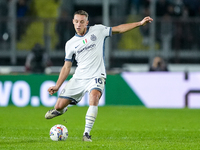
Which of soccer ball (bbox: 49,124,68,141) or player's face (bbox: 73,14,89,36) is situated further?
player's face (bbox: 73,14,89,36)

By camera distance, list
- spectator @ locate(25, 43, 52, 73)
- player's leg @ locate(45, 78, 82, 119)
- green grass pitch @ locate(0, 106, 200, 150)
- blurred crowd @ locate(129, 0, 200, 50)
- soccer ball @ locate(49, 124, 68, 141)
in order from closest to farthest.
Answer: green grass pitch @ locate(0, 106, 200, 150), soccer ball @ locate(49, 124, 68, 141), player's leg @ locate(45, 78, 82, 119), spectator @ locate(25, 43, 52, 73), blurred crowd @ locate(129, 0, 200, 50)

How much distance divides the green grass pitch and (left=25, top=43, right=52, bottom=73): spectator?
74.0 inches

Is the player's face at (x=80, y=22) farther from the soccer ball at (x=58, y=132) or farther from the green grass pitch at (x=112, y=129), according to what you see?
the green grass pitch at (x=112, y=129)

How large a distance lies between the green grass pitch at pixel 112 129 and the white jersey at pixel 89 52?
1.08m

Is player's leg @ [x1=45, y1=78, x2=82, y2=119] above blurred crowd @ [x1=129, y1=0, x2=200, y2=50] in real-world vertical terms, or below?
below

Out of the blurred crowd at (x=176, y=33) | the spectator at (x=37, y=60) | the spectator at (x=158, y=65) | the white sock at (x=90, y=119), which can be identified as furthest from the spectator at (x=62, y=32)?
the white sock at (x=90, y=119)

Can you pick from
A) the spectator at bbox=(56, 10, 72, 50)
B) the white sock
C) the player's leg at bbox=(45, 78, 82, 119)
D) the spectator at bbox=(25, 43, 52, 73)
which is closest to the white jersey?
the player's leg at bbox=(45, 78, 82, 119)

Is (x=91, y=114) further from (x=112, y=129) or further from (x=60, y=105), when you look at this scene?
(x=112, y=129)

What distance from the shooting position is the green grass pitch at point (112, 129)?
6.71 meters

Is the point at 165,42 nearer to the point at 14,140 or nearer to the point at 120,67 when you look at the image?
the point at 120,67

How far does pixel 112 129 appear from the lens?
364 inches

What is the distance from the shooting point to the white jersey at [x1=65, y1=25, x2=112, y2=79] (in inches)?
296

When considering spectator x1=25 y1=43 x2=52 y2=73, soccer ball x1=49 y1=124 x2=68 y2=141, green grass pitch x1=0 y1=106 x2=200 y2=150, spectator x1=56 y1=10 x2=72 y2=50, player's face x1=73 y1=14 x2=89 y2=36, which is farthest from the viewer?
spectator x1=56 y1=10 x2=72 y2=50

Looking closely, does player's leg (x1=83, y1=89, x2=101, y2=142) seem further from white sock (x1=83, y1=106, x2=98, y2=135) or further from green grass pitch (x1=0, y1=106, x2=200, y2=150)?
green grass pitch (x1=0, y1=106, x2=200, y2=150)
